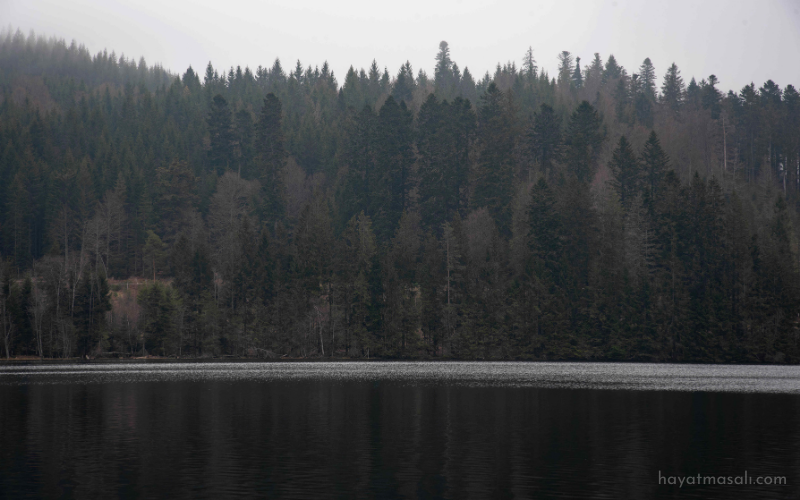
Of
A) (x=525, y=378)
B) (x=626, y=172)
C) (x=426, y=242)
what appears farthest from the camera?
(x=626, y=172)

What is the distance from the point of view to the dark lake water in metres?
24.9

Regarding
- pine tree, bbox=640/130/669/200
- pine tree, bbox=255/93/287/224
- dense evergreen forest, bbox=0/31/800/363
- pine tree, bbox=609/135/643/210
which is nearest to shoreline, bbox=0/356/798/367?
dense evergreen forest, bbox=0/31/800/363

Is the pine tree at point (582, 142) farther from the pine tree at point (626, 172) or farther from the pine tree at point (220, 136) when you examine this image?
the pine tree at point (220, 136)

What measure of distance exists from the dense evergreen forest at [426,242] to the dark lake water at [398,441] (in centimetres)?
5489

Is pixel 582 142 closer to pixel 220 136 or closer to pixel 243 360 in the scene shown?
pixel 243 360

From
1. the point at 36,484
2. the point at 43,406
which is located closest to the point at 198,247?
the point at 43,406

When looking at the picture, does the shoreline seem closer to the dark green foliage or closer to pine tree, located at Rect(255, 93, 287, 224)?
the dark green foliage

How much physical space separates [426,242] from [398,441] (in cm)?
9743

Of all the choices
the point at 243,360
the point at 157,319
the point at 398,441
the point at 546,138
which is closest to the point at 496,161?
the point at 546,138

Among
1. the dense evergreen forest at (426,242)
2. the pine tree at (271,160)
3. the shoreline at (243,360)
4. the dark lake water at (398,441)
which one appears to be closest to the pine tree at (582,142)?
the dense evergreen forest at (426,242)

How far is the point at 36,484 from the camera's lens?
82.5 ft

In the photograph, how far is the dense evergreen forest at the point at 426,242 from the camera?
11375cm

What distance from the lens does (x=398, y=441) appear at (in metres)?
34.0

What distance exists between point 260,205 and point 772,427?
434 ft
